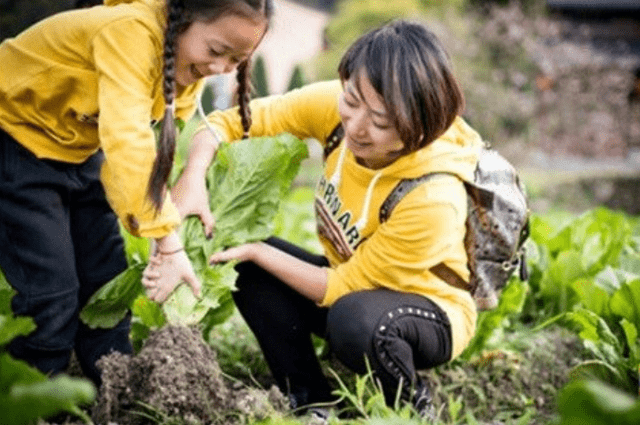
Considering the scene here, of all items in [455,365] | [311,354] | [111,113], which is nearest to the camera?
[111,113]

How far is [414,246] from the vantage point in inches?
106

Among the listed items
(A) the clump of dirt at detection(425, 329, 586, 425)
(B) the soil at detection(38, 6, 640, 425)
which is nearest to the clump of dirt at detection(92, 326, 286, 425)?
(B) the soil at detection(38, 6, 640, 425)

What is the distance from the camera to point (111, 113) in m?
2.29

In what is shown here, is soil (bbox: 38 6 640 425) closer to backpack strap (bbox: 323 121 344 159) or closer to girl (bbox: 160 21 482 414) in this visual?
girl (bbox: 160 21 482 414)

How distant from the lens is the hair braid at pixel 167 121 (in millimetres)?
2293

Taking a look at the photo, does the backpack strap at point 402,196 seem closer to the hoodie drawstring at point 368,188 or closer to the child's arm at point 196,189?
the hoodie drawstring at point 368,188

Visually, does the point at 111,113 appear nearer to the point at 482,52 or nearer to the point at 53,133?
the point at 53,133

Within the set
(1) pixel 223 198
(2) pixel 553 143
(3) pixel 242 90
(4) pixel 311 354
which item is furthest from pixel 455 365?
(2) pixel 553 143

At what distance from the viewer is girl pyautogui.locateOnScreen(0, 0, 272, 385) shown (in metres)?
2.32

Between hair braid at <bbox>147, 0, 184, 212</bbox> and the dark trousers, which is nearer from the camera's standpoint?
hair braid at <bbox>147, 0, 184, 212</bbox>

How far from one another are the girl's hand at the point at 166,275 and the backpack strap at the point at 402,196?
61 cm

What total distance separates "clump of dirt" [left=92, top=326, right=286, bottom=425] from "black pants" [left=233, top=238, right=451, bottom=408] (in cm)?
31

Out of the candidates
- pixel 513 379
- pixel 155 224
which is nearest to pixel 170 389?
pixel 155 224

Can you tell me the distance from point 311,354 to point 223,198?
594 millimetres
